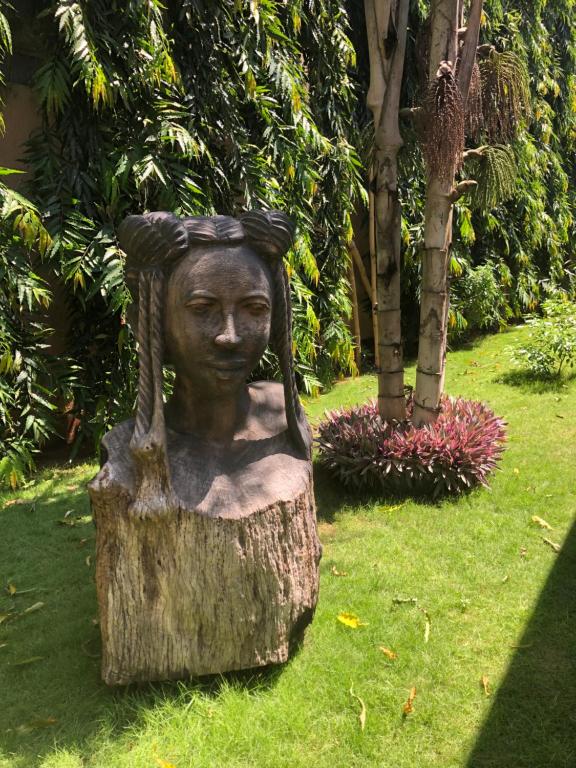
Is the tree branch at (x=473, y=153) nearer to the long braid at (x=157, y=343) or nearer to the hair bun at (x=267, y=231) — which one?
the hair bun at (x=267, y=231)

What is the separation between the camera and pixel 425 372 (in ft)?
13.8

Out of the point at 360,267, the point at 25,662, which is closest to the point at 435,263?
the point at 25,662

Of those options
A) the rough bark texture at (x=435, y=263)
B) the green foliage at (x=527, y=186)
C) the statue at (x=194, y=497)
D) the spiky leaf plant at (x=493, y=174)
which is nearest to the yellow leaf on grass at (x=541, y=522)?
the rough bark texture at (x=435, y=263)

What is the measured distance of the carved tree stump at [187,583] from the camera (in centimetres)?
221

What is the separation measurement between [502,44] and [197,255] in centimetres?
809

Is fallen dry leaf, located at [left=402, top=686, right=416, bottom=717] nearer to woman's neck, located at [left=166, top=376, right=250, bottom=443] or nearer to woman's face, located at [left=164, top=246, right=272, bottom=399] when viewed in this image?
woman's neck, located at [left=166, top=376, right=250, bottom=443]

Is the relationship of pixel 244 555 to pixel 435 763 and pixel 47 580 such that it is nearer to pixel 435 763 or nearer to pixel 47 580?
pixel 435 763

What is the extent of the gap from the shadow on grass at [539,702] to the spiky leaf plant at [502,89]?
3080 mm

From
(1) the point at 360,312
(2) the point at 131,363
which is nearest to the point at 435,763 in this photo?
(2) the point at 131,363

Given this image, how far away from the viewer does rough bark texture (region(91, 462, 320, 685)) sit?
2.21 m

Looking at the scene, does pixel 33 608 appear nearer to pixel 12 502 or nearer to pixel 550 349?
pixel 12 502

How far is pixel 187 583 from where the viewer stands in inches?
88.2

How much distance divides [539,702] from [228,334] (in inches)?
71.2

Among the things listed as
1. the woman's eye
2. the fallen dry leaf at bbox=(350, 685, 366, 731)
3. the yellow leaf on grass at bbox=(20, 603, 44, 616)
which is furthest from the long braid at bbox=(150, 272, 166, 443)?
the yellow leaf on grass at bbox=(20, 603, 44, 616)
